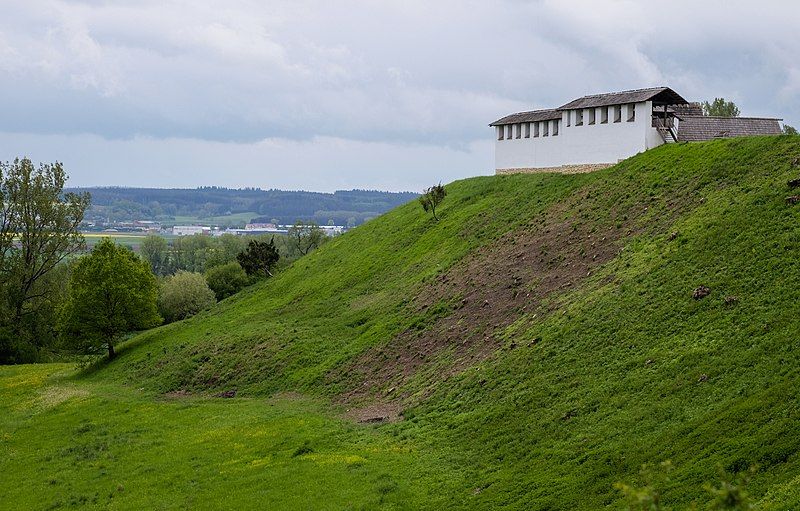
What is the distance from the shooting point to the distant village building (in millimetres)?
59562

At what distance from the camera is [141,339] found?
230ft

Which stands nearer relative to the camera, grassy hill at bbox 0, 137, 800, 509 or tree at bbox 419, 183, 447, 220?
grassy hill at bbox 0, 137, 800, 509

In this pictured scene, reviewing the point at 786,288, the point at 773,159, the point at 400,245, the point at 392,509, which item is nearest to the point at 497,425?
the point at 392,509

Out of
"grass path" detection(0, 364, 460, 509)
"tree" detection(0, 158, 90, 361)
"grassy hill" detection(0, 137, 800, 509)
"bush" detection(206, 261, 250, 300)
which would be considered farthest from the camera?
"bush" detection(206, 261, 250, 300)

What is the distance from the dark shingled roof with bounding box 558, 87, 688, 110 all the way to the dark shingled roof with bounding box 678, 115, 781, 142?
1847 mm

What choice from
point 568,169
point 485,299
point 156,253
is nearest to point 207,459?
point 485,299

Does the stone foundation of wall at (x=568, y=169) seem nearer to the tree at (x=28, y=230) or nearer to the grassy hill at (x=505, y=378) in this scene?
the grassy hill at (x=505, y=378)

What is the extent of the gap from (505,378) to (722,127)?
3254 cm

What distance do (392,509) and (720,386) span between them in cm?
1081

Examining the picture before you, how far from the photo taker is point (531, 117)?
71.9 m

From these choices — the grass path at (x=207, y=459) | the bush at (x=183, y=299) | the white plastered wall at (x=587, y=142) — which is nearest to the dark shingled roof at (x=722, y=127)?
the white plastered wall at (x=587, y=142)

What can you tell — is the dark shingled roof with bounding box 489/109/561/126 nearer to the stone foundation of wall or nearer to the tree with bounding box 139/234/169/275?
the stone foundation of wall

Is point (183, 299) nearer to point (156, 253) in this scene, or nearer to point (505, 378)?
point (505, 378)

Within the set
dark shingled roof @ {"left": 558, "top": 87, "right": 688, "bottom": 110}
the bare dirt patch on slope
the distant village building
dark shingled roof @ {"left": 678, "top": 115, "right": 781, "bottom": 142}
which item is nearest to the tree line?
the bare dirt patch on slope
